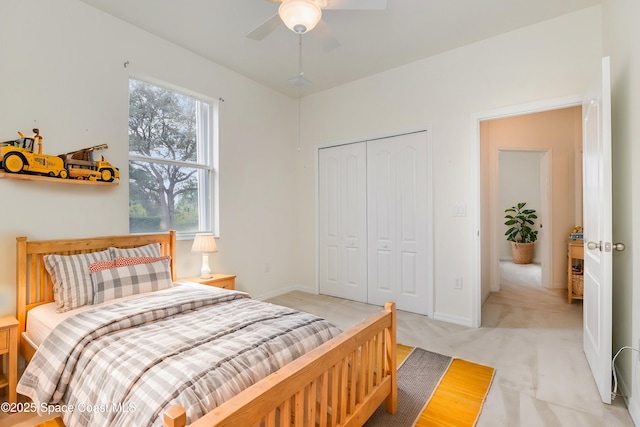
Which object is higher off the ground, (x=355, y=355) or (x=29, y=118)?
(x=29, y=118)

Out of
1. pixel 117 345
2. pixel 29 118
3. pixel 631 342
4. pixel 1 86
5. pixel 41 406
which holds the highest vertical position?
pixel 1 86

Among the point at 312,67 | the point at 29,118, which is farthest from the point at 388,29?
the point at 29,118

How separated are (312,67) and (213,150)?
1510 mm

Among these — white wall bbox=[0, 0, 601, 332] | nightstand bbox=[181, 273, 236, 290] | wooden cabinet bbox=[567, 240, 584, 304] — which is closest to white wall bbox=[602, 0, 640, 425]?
white wall bbox=[0, 0, 601, 332]

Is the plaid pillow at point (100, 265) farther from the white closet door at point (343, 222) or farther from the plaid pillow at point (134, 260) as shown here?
the white closet door at point (343, 222)

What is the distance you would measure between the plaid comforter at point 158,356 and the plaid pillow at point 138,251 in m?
0.73

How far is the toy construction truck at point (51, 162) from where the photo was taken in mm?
2043

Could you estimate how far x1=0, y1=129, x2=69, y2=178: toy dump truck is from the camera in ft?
6.66

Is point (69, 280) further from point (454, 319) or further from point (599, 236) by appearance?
point (599, 236)

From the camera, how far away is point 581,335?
283 cm

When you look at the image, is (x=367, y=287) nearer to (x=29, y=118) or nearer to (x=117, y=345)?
(x=117, y=345)

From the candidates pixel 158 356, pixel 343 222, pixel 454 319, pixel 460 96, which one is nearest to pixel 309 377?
pixel 158 356

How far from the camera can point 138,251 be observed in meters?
2.63

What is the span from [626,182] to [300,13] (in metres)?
2.23
